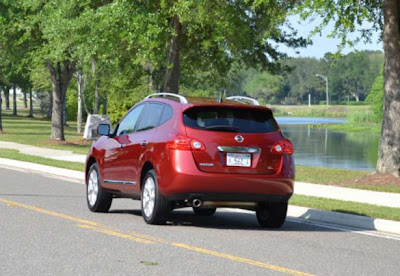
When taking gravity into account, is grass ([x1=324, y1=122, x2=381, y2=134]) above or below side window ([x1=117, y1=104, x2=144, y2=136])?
below

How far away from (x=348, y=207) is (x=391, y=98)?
802 centimetres

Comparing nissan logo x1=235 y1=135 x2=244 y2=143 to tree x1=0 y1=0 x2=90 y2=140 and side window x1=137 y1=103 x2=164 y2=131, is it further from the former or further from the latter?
tree x1=0 y1=0 x2=90 y2=140

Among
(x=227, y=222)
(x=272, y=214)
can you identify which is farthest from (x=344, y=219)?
(x=227, y=222)

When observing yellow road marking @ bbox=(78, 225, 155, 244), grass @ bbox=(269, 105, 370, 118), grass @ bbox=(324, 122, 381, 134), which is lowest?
grass @ bbox=(269, 105, 370, 118)

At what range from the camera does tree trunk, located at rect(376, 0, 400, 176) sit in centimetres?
2300

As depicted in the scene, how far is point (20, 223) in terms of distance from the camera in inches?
500

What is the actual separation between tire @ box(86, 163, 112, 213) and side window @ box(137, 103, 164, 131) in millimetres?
1376

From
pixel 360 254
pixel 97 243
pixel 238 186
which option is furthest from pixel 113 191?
pixel 360 254

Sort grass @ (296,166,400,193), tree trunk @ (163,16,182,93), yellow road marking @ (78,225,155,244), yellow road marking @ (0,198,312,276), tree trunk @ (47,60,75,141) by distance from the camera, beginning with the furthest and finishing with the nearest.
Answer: tree trunk @ (47,60,75,141)
tree trunk @ (163,16,182,93)
grass @ (296,166,400,193)
yellow road marking @ (78,225,155,244)
yellow road marking @ (0,198,312,276)

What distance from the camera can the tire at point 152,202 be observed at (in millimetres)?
12578

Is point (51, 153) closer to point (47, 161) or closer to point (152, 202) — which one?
point (47, 161)

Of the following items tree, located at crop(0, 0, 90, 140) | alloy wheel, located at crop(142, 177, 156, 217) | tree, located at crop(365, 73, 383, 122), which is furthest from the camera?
tree, located at crop(365, 73, 383, 122)

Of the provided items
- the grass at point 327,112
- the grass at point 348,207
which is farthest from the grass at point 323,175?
the grass at point 327,112

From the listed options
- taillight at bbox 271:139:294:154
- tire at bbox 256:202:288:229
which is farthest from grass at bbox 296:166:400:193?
taillight at bbox 271:139:294:154
